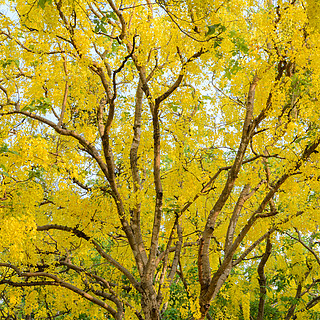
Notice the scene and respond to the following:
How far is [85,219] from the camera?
246 inches

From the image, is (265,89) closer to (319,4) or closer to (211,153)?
(211,153)

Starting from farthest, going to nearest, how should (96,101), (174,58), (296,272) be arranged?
(296,272) < (96,101) < (174,58)

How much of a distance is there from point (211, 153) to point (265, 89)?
6.06ft

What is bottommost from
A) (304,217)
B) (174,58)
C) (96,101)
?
(304,217)

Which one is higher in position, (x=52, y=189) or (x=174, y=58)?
(x=174, y=58)

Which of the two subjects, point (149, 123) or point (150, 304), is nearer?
point (150, 304)

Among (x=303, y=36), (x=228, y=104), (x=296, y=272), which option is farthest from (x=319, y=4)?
(x=296, y=272)

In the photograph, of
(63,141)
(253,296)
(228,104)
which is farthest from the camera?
(253,296)

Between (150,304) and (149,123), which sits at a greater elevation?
(149,123)

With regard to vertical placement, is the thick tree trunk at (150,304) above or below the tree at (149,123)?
below

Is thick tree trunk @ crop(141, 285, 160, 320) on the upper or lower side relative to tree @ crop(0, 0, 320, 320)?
lower

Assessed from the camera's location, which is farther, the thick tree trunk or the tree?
the thick tree trunk

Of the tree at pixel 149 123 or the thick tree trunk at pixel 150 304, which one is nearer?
the tree at pixel 149 123

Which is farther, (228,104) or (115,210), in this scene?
(228,104)
